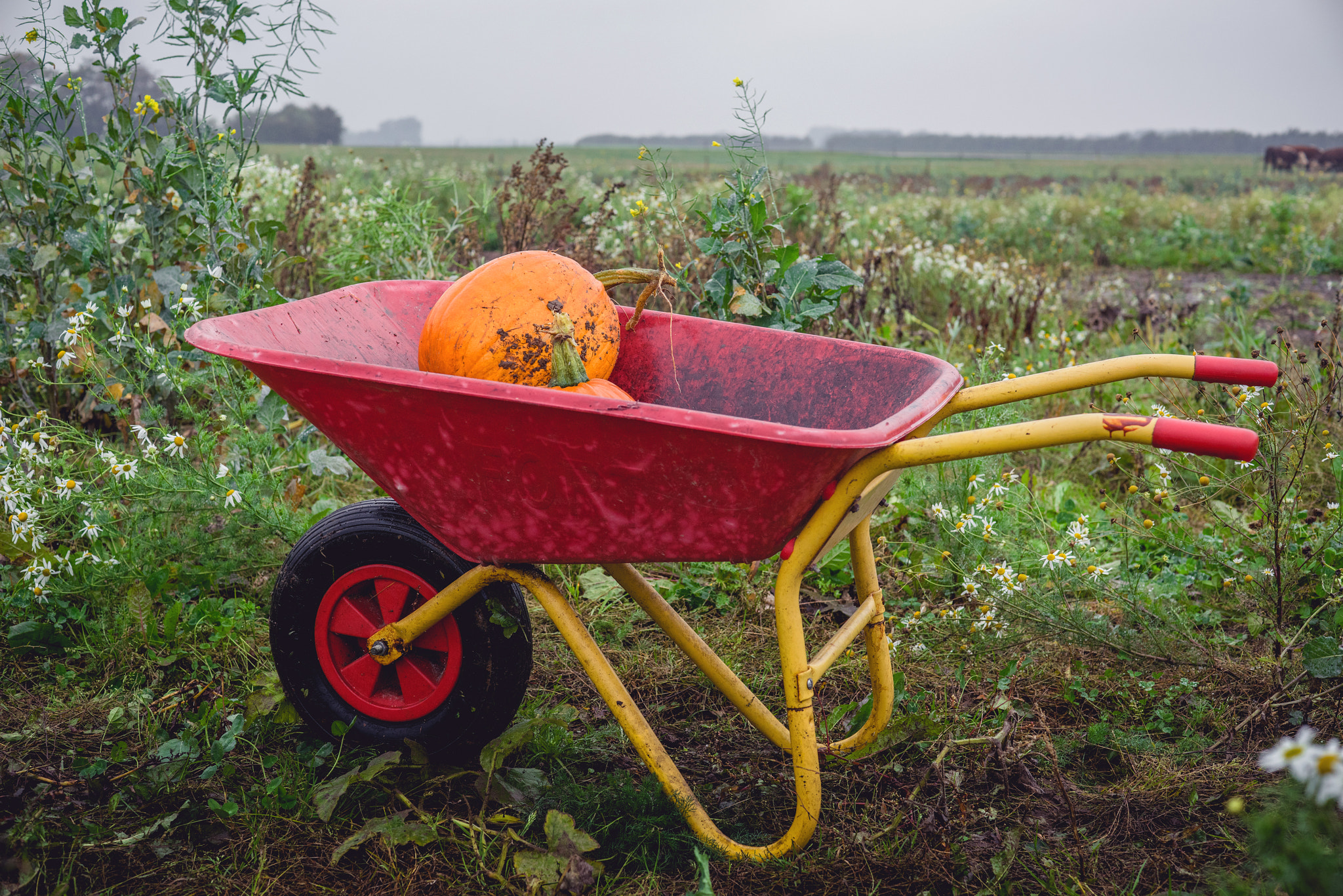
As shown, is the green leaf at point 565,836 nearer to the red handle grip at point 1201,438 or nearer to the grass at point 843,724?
the grass at point 843,724

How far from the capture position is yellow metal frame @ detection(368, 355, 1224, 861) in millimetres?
1274

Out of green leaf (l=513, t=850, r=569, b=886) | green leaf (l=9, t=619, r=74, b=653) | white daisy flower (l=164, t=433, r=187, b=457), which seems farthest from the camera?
green leaf (l=9, t=619, r=74, b=653)

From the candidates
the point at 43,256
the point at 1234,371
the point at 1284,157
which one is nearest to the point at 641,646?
the point at 1234,371

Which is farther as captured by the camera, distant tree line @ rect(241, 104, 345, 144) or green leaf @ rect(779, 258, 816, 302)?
distant tree line @ rect(241, 104, 345, 144)

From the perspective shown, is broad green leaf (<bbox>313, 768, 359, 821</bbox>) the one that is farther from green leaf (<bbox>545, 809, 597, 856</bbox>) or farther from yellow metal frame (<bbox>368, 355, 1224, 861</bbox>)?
green leaf (<bbox>545, 809, 597, 856</bbox>)

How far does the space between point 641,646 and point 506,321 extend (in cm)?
113

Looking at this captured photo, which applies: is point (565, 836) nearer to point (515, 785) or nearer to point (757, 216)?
point (515, 785)

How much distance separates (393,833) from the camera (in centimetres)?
162

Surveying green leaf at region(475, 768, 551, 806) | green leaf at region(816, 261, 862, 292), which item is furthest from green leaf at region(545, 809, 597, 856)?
green leaf at region(816, 261, 862, 292)

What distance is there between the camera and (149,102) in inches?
104

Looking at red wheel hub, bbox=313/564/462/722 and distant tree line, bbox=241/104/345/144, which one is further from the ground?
distant tree line, bbox=241/104/345/144

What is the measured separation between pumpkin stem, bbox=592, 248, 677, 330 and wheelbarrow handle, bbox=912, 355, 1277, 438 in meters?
0.70

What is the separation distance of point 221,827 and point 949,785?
1505 millimetres

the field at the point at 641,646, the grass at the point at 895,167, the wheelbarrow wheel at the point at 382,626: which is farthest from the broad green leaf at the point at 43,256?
the grass at the point at 895,167
